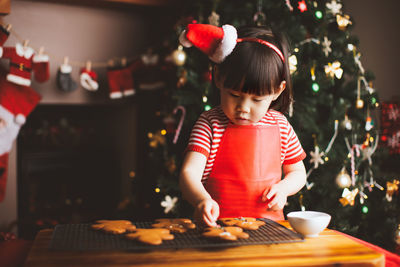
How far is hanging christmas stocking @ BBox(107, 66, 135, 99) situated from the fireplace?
0.34 m

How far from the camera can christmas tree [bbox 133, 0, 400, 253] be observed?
195 cm

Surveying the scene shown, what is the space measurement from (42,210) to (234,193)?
1.90 m

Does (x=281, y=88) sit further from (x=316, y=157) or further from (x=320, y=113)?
(x=320, y=113)

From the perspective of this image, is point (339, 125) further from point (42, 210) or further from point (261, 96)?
point (42, 210)

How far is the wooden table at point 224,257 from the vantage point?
2.49 ft

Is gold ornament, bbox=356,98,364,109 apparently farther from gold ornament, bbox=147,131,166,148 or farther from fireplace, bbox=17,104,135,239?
fireplace, bbox=17,104,135,239

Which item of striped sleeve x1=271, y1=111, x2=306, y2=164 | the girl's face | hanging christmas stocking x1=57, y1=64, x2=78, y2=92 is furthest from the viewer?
hanging christmas stocking x1=57, y1=64, x2=78, y2=92

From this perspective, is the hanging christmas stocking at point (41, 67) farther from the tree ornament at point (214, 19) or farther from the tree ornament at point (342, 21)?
the tree ornament at point (342, 21)

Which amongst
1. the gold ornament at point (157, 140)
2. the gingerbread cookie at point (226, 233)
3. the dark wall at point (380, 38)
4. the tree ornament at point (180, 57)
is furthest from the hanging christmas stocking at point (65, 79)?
the dark wall at point (380, 38)

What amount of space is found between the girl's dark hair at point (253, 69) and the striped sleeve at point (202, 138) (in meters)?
0.14

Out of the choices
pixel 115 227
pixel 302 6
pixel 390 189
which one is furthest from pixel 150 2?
pixel 115 227

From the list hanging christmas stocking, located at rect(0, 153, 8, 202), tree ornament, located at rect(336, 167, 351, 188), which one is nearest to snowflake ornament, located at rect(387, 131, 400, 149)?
tree ornament, located at rect(336, 167, 351, 188)

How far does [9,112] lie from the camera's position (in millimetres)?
2283

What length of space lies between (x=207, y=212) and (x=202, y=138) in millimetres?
291
